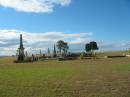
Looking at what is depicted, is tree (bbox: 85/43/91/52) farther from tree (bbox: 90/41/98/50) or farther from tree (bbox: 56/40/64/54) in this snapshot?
tree (bbox: 56/40/64/54)

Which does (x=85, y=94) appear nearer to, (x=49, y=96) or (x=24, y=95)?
(x=49, y=96)

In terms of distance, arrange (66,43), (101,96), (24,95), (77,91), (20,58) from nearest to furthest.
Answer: (101,96), (24,95), (77,91), (20,58), (66,43)

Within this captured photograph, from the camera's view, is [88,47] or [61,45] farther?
[88,47]

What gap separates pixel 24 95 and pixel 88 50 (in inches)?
4842

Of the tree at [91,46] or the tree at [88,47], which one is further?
the tree at [88,47]

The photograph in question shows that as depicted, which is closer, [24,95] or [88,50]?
[24,95]

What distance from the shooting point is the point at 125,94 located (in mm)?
12148

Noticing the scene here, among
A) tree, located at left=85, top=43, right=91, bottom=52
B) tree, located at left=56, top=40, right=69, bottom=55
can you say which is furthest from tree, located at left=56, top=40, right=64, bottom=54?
tree, located at left=85, top=43, right=91, bottom=52

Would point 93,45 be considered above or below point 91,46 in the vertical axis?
above

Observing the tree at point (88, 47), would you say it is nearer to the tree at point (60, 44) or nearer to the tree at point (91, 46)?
the tree at point (91, 46)

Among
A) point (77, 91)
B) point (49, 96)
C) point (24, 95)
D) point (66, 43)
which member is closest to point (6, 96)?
point (24, 95)

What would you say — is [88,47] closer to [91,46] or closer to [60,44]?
[91,46]

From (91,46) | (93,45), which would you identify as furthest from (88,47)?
(93,45)

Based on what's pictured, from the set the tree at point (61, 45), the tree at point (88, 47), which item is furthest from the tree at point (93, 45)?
the tree at point (61, 45)
